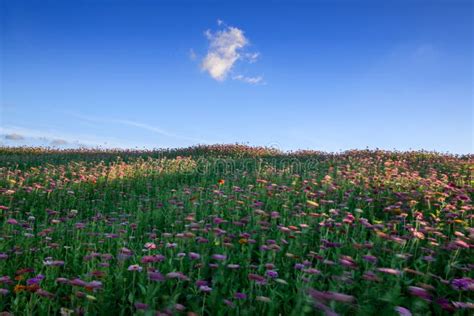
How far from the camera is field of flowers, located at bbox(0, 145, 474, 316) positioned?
3105 mm

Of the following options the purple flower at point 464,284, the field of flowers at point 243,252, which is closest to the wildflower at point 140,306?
the field of flowers at point 243,252

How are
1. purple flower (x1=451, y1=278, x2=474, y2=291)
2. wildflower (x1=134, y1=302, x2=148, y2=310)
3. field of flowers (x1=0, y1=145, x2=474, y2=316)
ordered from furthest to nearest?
field of flowers (x1=0, y1=145, x2=474, y2=316)
purple flower (x1=451, y1=278, x2=474, y2=291)
wildflower (x1=134, y1=302, x2=148, y2=310)

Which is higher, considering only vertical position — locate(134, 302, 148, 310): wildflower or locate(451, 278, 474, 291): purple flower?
locate(451, 278, 474, 291): purple flower

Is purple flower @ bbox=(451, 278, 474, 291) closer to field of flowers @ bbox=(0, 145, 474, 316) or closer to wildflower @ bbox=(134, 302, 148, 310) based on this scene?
field of flowers @ bbox=(0, 145, 474, 316)

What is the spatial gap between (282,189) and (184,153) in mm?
14293

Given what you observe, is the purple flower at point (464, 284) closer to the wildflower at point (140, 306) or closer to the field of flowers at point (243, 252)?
the field of flowers at point (243, 252)

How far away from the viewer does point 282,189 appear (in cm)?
736

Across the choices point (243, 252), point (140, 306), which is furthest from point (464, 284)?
point (140, 306)

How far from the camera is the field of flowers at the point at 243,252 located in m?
3.11

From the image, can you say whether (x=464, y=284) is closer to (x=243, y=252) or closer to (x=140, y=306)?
(x=243, y=252)

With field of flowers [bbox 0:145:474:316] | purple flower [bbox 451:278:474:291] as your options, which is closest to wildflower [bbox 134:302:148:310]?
field of flowers [bbox 0:145:474:316]

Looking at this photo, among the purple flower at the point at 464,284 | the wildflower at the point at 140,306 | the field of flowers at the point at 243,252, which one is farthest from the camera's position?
the field of flowers at the point at 243,252

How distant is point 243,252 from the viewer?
14.6ft

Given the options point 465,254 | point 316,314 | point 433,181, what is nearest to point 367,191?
point 433,181
